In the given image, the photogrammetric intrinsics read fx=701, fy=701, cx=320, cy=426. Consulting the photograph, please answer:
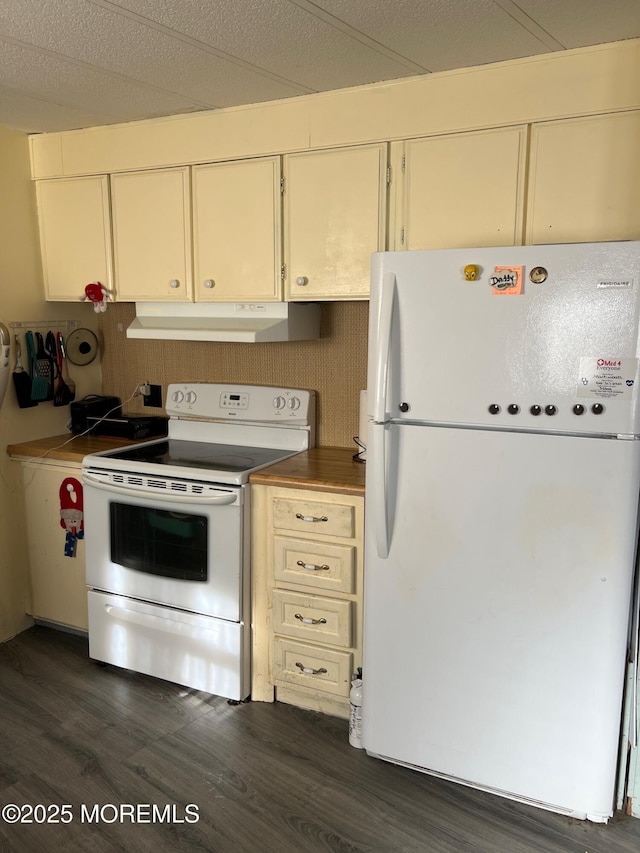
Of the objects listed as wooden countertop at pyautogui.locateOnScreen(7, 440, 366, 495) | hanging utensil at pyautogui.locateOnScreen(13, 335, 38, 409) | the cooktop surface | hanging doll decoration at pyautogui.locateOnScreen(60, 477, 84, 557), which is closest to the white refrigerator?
wooden countertop at pyautogui.locateOnScreen(7, 440, 366, 495)

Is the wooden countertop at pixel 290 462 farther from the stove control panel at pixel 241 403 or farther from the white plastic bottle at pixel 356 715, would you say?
the white plastic bottle at pixel 356 715

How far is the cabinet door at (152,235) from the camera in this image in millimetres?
2916

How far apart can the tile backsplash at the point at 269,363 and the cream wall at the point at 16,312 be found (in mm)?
343

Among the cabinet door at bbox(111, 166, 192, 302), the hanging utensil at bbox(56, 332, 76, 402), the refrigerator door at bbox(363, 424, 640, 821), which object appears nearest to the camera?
the refrigerator door at bbox(363, 424, 640, 821)

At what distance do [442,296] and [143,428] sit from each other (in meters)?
1.80

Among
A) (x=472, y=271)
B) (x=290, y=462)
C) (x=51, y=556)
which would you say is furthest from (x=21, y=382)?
(x=472, y=271)

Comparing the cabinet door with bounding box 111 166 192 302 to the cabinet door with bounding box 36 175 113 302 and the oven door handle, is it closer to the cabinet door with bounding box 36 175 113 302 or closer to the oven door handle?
the cabinet door with bounding box 36 175 113 302

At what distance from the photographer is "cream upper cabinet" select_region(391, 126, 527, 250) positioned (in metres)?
2.30

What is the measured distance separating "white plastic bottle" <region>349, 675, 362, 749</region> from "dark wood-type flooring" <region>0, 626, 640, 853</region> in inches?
1.6

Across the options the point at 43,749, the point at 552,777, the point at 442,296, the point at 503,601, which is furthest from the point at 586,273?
the point at 43,749

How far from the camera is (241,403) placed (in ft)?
10.5

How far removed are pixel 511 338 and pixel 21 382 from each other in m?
2.26

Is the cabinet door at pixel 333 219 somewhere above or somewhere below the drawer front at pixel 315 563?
above

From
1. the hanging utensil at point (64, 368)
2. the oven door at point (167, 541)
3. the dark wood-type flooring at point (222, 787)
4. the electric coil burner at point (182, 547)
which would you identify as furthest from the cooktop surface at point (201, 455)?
the dark wood-type flooring at point (222, 787)
